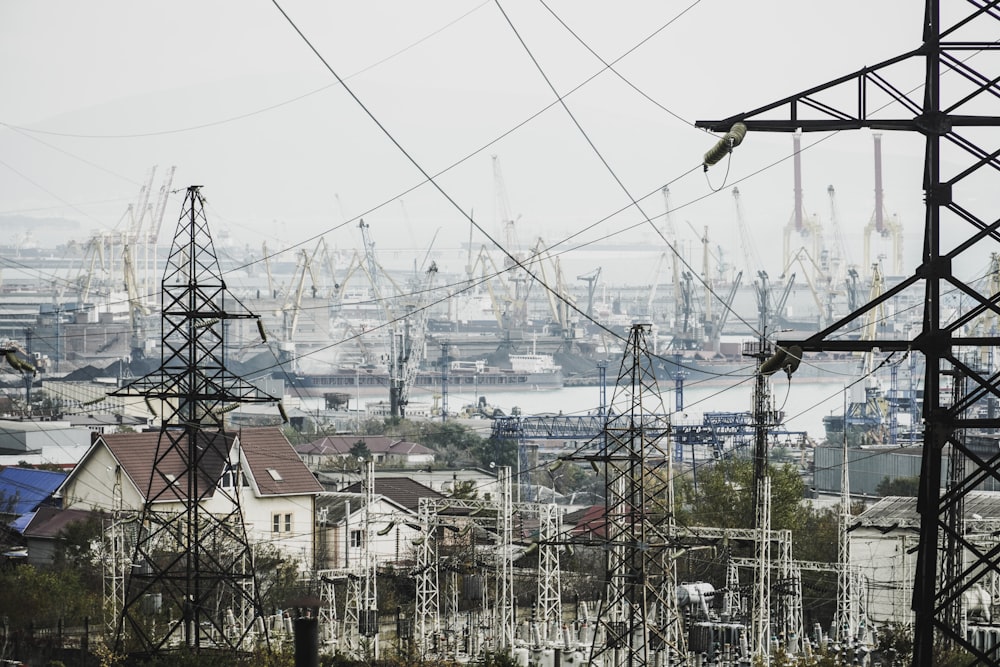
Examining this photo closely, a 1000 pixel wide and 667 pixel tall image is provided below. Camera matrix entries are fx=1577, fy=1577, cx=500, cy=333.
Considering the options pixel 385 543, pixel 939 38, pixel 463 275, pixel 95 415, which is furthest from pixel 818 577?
pixel 463 275

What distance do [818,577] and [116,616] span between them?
889 centimetres

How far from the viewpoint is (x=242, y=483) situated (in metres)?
17.5

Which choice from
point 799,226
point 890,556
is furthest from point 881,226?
point 890,556

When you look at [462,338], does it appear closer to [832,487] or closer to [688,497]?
[832,487]

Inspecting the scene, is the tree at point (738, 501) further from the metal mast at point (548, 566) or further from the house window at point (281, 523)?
the metal mast at point (548, 566)

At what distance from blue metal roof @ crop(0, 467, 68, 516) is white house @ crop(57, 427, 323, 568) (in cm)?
125

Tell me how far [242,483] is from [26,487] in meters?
4.44

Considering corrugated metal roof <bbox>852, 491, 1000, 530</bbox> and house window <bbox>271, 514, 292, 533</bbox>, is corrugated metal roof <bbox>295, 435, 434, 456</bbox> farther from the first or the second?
corrugated metal roof <bbox>852, 491, 1000, 530</bbox>

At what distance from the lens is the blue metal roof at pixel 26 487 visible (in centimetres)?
1941

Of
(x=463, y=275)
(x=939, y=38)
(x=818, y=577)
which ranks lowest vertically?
(x=818, y=577)

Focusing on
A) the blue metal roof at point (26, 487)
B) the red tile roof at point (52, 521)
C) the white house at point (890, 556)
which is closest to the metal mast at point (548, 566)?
the white house at point (890, 556)

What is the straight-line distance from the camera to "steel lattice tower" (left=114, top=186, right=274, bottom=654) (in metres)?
8.26

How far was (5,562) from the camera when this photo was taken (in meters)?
14.0

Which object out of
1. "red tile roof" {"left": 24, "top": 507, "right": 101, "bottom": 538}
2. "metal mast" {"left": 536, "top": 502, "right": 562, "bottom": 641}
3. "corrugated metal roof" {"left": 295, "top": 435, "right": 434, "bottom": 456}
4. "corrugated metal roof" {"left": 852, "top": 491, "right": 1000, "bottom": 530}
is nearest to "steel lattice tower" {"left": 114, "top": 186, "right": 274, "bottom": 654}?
"red tile roof" {"left": 24, "top": 507, "right": 101, "bottom": 538}
